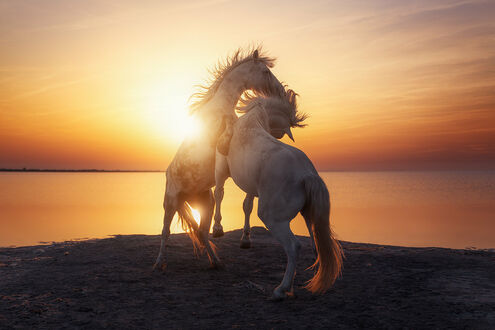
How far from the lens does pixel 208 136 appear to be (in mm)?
5121

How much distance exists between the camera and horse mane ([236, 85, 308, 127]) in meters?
5.71

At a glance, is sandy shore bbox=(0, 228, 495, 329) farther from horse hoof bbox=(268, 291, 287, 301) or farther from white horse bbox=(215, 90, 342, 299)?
white horse bbox=(215, 90, 342, 299)

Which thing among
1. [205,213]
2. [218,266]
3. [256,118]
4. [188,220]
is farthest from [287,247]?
[188,220]

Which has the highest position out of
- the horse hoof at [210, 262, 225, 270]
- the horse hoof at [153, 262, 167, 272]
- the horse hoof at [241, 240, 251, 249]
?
the horse hoof at [241, 240, 251, 249]

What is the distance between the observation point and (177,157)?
17.5 feet

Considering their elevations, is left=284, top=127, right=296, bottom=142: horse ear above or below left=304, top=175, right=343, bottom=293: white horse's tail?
above

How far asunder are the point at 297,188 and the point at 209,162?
5.84 ft

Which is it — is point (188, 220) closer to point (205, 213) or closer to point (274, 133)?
point (205, 213)

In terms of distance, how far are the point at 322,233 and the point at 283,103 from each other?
343 cm

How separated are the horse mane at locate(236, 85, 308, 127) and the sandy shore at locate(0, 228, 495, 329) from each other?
2752 millimetres

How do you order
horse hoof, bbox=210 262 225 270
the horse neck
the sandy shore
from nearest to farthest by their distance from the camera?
the sandy shore → the horse neck → horse hoof, bbox=210 262 225 270

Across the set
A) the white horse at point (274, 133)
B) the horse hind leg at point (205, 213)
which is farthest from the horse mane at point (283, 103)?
the horse hind leg at point (205, 213)

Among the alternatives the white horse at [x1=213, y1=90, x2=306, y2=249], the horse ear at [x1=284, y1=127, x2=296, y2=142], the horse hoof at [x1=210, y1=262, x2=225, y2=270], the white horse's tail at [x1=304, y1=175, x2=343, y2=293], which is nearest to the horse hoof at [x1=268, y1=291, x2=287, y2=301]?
the white horse's tail at [x1=304, y1=175, x2=343, y2=293]

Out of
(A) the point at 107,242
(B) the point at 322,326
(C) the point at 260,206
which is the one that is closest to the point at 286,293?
(B) the point at 322,326
